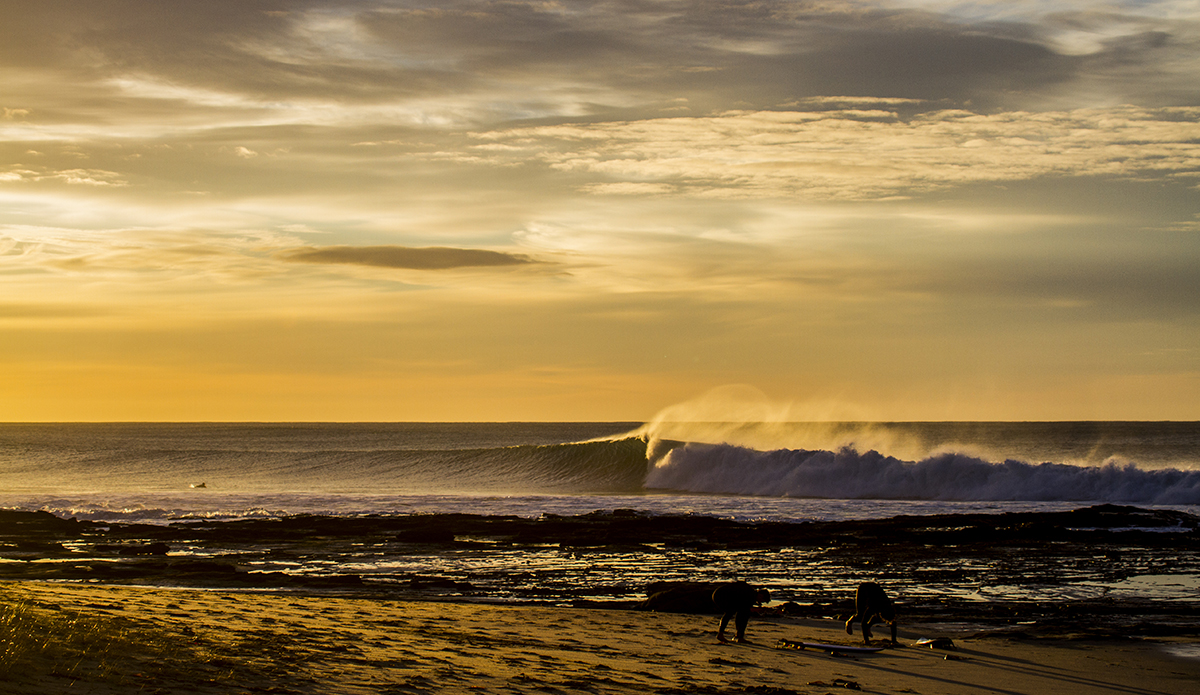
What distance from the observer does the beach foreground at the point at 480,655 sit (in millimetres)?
7543

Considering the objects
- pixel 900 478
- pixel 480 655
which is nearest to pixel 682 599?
pixel 480 655

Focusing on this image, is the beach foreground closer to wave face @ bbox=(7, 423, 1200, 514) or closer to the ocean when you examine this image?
the ocean

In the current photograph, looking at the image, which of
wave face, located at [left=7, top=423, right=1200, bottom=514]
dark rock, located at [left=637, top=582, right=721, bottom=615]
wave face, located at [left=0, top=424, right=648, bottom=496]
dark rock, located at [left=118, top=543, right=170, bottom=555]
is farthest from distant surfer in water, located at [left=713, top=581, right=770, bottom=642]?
wave face, located at [left=0, top=424, right=648, bottom=496]

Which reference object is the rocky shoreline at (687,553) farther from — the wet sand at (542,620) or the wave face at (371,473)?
the wave face at (371,473)

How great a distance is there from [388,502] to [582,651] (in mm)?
24559

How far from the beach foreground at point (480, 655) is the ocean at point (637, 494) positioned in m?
3.28

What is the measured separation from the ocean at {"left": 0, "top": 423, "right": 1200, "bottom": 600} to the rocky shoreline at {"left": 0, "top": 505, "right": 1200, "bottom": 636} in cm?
16

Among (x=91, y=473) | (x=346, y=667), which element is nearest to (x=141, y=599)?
(x=346, y=667)

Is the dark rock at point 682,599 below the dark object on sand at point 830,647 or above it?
below

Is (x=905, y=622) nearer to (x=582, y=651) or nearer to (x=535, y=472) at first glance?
(x=582, y=651)

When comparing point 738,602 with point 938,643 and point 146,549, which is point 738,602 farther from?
point 146,549

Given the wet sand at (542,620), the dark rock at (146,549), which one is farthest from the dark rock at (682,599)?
the dark rock at (146,549)

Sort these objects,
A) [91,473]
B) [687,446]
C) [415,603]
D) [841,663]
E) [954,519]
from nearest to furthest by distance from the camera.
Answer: [841,663] < [415,603] < [954,519] < [687,446] < [91,473]

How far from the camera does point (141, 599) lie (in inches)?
484
